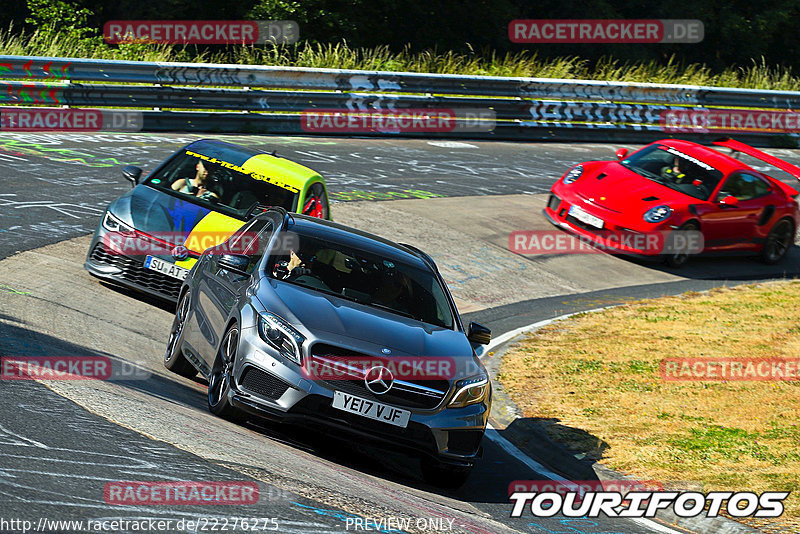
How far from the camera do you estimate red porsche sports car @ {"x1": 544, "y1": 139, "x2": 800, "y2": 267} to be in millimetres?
16766

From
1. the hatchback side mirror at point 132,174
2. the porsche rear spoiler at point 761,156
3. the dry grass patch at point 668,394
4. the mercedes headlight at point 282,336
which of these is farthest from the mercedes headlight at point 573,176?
the mercedes headlight at point 282,336

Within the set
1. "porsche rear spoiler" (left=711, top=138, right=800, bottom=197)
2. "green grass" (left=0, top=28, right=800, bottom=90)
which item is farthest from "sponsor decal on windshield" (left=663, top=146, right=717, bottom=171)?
"green grass" (left=0, top=28, right=800, bottom=90)

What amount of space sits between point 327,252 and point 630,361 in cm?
458

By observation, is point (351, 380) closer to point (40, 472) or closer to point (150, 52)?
point (40, 472)

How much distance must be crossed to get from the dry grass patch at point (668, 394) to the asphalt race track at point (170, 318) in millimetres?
721

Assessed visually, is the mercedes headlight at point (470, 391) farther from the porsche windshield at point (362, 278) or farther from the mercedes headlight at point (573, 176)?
the mercedes headlight at point (573, 176)

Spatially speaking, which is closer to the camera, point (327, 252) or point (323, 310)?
point (323, 310)

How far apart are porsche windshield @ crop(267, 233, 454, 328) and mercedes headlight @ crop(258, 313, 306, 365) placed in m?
0.77

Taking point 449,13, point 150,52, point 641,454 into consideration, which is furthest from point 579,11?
point 641,454

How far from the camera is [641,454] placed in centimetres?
880

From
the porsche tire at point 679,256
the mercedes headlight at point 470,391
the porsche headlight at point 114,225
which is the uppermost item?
the mercedes headlight at point 470,391

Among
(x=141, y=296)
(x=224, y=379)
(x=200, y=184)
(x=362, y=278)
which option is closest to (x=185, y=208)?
(x=200, y=184)

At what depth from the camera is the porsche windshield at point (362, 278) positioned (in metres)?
8.16

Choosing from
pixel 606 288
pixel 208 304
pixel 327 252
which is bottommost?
pixel 606 288
